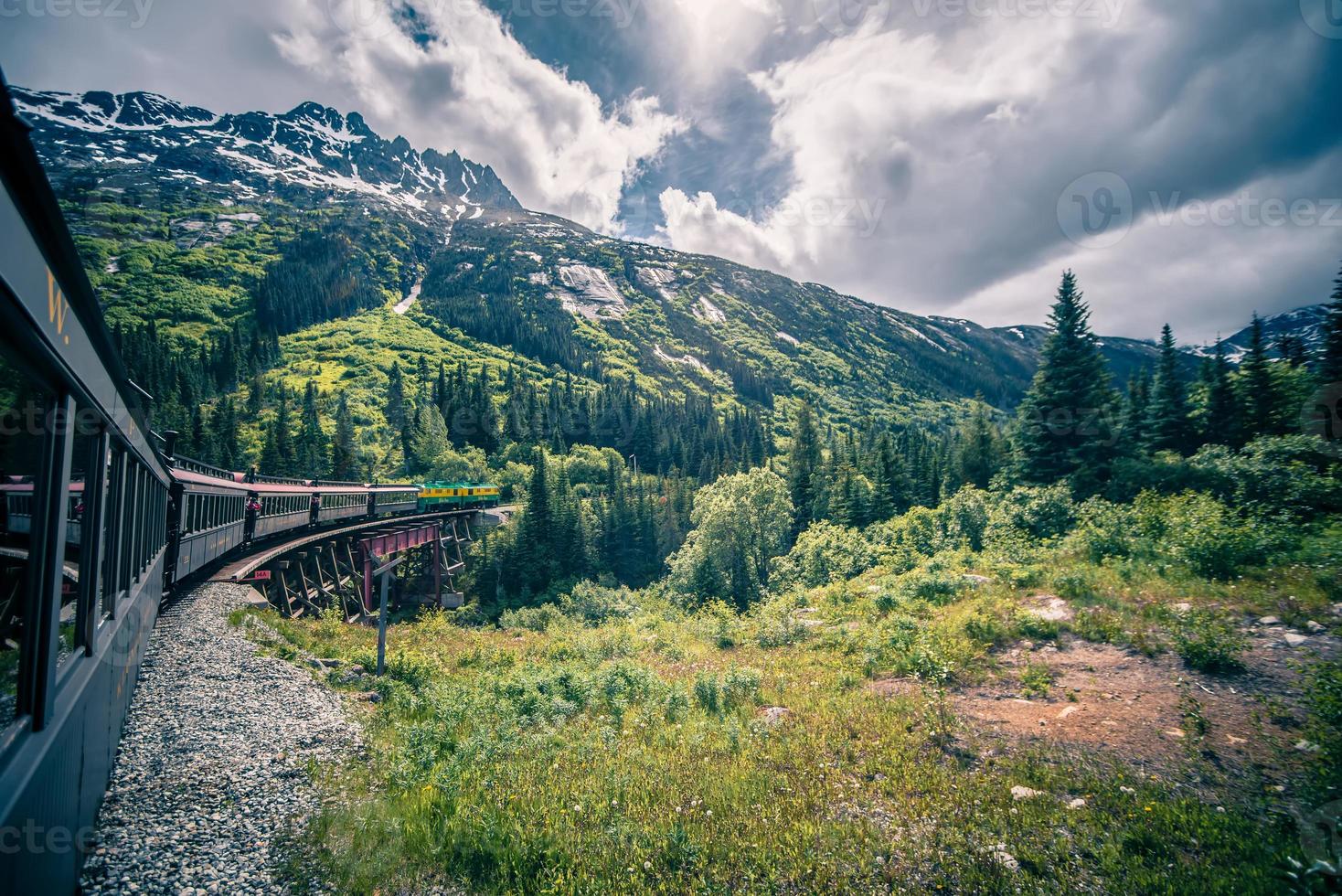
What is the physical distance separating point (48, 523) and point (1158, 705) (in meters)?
14.0

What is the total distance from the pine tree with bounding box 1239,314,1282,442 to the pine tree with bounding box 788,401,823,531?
31.1 m

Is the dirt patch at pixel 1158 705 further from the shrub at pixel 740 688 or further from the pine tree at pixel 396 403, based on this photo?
the pine tree at pixel 396 403

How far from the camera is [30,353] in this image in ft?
9.82

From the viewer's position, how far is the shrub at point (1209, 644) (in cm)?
921

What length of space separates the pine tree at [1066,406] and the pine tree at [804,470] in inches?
1031

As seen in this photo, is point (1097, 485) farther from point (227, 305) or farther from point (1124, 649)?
point (227, 305)

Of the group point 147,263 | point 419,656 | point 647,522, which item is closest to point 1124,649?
point 419,656

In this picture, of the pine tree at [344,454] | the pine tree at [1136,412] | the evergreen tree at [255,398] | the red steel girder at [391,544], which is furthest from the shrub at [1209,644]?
the evergreen tree at [255,398]

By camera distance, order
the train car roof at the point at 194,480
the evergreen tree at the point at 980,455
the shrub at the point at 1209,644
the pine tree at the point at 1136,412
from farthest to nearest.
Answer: the evergreen tree at the point at 980,455
the pine tree at the point at 1136,412
the train car roof at the point at 194,480
the shrub at the point at 1209,644

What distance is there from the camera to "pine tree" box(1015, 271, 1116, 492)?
2422cm

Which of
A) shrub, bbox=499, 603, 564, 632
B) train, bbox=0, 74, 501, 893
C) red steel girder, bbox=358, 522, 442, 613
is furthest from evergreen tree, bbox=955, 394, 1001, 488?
train, bbox=0, 74, 501, 893

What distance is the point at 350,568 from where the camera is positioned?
30.9 meters

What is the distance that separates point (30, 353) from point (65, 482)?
99cm

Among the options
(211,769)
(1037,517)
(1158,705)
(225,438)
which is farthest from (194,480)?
(225,438)
